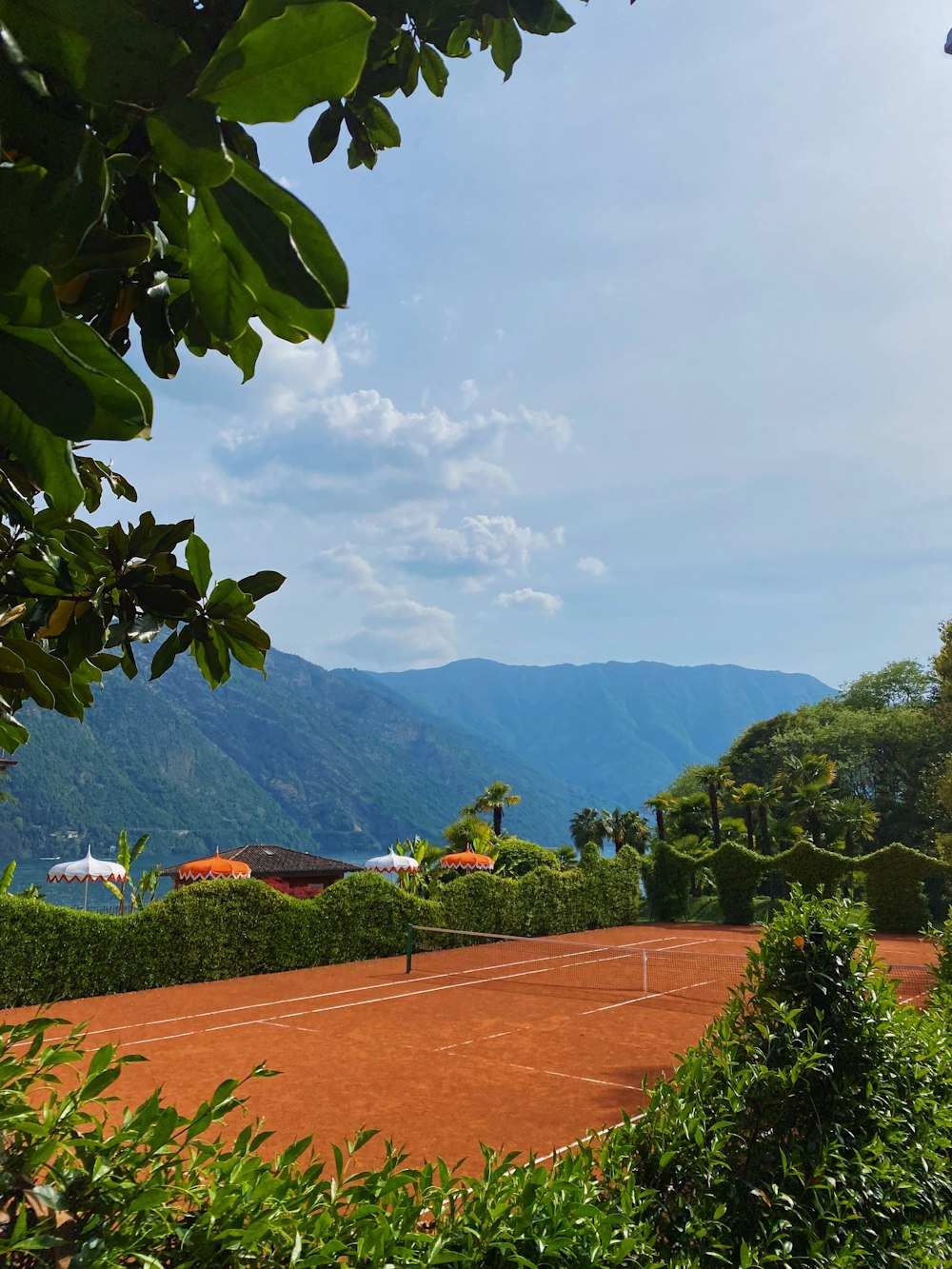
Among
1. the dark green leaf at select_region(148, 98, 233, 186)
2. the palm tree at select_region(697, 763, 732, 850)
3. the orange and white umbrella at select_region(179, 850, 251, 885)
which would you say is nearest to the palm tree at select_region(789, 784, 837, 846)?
the palm tree at select_region(697, 763, 732, 850)

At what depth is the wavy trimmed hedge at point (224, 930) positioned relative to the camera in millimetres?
14695

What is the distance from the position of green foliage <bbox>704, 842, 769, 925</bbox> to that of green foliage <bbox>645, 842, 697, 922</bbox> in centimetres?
126

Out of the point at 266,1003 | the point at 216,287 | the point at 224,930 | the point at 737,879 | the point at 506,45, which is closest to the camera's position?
the point at 216,287

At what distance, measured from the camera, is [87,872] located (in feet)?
85.8

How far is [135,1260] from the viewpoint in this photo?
2.12 metres

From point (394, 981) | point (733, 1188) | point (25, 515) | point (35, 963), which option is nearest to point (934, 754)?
point (394, 981)

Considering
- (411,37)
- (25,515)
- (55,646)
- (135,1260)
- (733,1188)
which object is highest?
(411,37)

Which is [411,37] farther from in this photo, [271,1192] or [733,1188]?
[733,1188]

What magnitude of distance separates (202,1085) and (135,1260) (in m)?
9.63

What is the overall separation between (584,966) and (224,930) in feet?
28.2

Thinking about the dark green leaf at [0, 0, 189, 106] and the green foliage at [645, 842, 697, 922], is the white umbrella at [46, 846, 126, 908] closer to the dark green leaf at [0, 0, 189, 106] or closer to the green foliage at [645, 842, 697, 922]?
the green foliage at [645, 842, 697, 922]

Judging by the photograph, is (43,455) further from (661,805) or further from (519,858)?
(661,805)

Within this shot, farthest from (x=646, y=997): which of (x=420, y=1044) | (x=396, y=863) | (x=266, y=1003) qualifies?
(x=396, y=863)

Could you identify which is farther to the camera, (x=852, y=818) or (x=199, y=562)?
(x=852, y=818)
